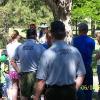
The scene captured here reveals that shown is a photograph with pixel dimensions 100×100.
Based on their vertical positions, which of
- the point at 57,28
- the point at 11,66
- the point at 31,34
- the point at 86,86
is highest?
the point at 57,28

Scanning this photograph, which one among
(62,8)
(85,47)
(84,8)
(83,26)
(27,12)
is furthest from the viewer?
(27,12)

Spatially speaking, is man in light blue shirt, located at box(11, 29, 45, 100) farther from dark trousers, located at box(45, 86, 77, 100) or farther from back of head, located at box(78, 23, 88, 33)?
dark trousers, located at box(45, 86, 77, 100)

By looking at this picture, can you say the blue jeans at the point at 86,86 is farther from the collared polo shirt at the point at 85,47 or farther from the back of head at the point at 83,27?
the back of head at the point at 83,27

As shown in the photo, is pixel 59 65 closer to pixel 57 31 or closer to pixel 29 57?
pixel 57 31

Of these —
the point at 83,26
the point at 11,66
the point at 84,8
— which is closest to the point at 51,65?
the point at 83,26

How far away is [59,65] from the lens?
Result: 5.57 meters

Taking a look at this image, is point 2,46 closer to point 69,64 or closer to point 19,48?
point 19,48

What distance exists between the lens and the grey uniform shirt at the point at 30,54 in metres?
8.87

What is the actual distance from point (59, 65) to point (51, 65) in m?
0.12

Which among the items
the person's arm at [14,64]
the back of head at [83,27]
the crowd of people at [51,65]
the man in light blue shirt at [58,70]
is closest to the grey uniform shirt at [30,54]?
the crowd of people at [51,65]

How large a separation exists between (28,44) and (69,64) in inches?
134

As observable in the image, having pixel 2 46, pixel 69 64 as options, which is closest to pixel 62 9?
pixel 69 64

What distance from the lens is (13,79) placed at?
10.1 meters

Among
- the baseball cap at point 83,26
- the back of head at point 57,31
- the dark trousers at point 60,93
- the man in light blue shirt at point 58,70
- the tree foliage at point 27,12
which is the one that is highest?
the back of head at point 57,31
